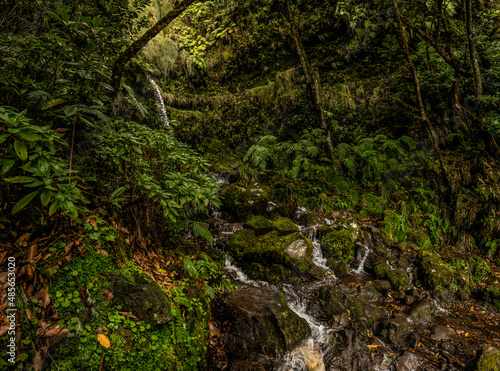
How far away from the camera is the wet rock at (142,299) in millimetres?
2336

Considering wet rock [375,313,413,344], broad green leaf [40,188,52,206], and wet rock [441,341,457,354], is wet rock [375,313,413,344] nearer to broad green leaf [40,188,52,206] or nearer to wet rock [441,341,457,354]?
wet rock [441,341,457,354]

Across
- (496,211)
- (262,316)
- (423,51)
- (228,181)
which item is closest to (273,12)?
(423,51)

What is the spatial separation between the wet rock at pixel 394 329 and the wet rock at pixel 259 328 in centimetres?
120

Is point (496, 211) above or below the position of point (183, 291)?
below

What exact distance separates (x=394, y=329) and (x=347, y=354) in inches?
37.7

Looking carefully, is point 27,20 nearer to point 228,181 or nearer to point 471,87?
point 228,181

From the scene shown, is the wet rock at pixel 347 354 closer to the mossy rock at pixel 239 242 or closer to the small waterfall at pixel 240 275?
the small waterfall at pixel 240 275

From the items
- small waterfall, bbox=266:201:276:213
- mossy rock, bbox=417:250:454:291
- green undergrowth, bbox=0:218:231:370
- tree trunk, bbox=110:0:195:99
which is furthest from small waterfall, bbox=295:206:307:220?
tree trunk, bbox=110:0:195:99

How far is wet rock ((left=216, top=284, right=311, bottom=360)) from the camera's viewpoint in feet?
10.4

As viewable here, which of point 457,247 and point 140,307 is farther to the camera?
point 457,247

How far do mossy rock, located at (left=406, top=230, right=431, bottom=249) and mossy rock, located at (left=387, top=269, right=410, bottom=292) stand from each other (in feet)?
4.00

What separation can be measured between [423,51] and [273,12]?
6.53m

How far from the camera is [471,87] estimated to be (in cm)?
672

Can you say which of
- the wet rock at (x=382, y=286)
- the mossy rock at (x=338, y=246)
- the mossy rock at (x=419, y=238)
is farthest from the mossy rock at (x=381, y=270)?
the mossy rock at (x=419, y=238)
